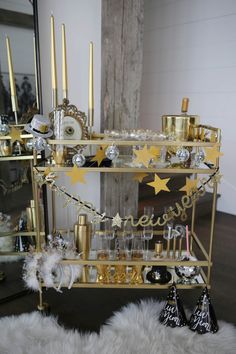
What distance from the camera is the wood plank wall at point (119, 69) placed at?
5.81 ft

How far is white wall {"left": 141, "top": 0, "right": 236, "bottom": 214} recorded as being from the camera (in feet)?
9.88

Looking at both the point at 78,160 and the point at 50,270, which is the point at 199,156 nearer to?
the point at 78,160

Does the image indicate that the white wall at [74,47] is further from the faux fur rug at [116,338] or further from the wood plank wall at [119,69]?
the faux fur rug at [116,338]

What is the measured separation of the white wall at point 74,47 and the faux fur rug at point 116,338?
601 millimetres

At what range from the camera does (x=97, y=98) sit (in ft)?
6.17

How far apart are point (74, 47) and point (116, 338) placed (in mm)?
1480

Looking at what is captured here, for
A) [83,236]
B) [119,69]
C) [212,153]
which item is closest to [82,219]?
[83,236]

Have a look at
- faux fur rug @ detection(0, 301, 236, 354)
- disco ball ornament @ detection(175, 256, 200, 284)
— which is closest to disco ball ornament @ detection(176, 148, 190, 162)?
disco ball ornament @ detection(175, 256, 200, 284)

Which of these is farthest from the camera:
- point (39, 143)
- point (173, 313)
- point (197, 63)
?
point (197, 63)

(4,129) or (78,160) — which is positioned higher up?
(4,129)

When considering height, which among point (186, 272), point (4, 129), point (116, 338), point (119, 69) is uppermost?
point (119, 69)

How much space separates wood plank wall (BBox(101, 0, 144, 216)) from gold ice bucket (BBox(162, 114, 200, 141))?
453mm

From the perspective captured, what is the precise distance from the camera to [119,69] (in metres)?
1.84

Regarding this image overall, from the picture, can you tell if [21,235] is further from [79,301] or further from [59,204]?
[79,301]
